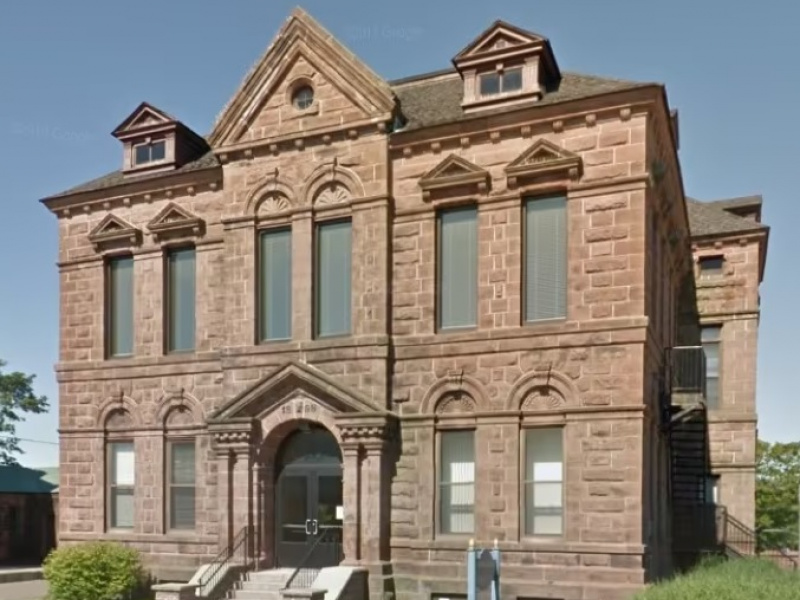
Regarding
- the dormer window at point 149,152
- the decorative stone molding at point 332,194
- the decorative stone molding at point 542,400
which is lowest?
the decorative stone molding at point 542,400

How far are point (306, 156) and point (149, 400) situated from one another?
24.3ft

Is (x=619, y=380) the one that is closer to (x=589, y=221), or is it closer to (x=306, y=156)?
(x=589, y=221)

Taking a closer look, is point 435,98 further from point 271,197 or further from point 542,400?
point 542,400

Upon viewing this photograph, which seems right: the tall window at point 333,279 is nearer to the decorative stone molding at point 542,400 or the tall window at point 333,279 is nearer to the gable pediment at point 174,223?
the gable pediment at point 174,223

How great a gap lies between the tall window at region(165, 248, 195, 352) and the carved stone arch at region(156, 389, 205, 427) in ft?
3.97

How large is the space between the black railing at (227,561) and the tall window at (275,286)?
4.58 meters

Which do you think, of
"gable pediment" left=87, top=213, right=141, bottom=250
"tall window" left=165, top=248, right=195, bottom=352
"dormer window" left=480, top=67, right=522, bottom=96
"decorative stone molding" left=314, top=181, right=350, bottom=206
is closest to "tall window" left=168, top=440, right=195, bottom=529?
"tall window" left=165, top=248, right=195, bottom=352

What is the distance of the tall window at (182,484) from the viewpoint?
2220cm

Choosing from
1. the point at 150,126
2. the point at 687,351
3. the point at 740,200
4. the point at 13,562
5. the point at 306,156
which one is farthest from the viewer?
the point at 13,562

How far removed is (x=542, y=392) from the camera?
723 inches

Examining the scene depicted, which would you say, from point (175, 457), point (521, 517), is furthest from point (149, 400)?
point (521, 517)

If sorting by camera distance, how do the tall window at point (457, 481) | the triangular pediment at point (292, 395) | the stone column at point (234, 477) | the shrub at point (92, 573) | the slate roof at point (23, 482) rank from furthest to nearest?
the slate roof at point (23, 482) < the shrub at point (92, 573) < the stone column at point (234, 477) < the triangular pediment at point (292, 395) < the tall window at point (457, 481)

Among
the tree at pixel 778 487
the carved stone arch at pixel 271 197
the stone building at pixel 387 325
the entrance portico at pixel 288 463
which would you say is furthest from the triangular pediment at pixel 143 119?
the tree at pixel 778 487

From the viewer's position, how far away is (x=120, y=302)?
942 inches
